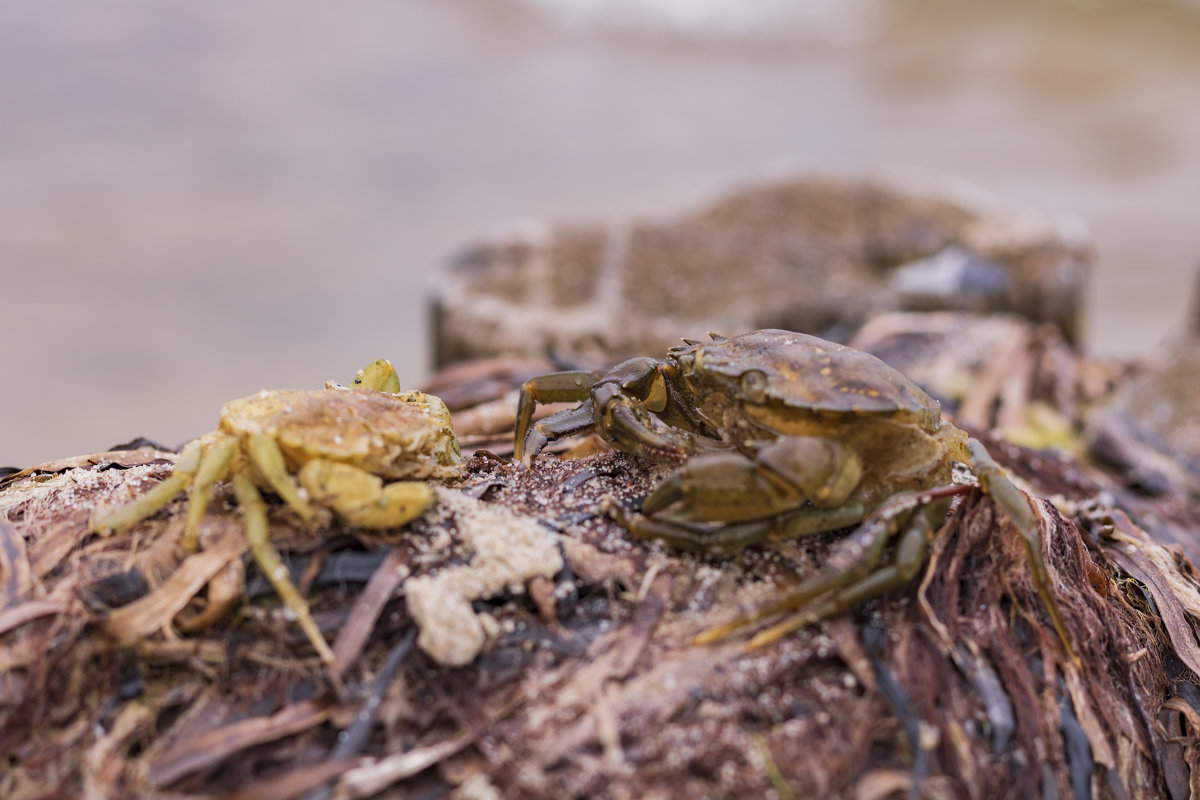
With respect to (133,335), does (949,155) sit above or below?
above

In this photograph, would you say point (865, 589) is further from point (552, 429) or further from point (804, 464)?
point (552, 429)

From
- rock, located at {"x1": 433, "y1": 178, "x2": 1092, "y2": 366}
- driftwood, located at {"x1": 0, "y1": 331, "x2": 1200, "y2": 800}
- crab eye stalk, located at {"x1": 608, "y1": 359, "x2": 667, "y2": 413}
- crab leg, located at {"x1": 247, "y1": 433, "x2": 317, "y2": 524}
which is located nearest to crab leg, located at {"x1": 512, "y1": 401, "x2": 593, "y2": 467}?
crab eye stalk, located at {"x1": 608, "y1": 359, "x2": 667, "y2": 413}

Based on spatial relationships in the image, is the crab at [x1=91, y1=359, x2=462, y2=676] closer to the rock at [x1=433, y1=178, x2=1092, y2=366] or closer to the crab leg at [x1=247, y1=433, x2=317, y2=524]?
the crab leg at [x1=247, y1=433, x2=317, y2=524]

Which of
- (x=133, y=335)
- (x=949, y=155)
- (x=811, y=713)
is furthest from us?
(x=949, y=155)

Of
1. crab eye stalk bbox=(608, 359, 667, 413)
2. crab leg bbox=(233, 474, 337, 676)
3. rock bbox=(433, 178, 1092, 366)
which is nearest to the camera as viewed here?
crab leg bbox=(233, 474, 337, 676)

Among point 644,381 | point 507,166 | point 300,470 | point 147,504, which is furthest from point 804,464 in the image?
point 507,166

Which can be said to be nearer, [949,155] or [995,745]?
[995,745]

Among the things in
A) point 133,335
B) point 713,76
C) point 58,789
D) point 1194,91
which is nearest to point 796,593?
point 58,789

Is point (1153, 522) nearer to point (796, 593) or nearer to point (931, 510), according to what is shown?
point (931, 510)
